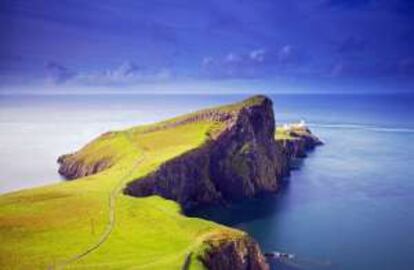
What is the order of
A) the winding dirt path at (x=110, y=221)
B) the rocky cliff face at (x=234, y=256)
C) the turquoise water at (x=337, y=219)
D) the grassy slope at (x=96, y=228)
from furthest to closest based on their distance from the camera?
1. the turquoise water at (x=337, y=219)
2. the rocky cliff face at (x=234, y=256)
3. the grassy slope at (x=96, y=228)
4. the winding dirt path at (x=110, y=221)

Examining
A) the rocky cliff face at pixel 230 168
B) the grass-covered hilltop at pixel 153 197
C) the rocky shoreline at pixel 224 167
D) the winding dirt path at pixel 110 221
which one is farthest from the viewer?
the rocky shoreline at pixel 224 167

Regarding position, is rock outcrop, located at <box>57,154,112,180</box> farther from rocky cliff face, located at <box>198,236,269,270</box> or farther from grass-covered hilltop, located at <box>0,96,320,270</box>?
rocky cliff face, located at <box>198,236,269,270</box>

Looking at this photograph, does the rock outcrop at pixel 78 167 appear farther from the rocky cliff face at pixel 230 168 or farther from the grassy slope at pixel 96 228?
the rocky cliff face at pixel 230 168

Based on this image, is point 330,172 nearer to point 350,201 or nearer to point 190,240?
point 350,201

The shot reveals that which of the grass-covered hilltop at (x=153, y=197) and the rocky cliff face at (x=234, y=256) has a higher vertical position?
the grass-covered hilltop at (x=153, y=197)

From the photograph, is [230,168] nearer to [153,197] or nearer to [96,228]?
[153,197]

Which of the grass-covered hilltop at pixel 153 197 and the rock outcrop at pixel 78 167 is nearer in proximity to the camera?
the grass-covered hilltop at pixel 153 197

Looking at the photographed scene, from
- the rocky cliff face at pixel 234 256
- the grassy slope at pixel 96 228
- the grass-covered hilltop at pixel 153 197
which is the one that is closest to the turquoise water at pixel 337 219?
the rocky cliff face at pixel 234 256
